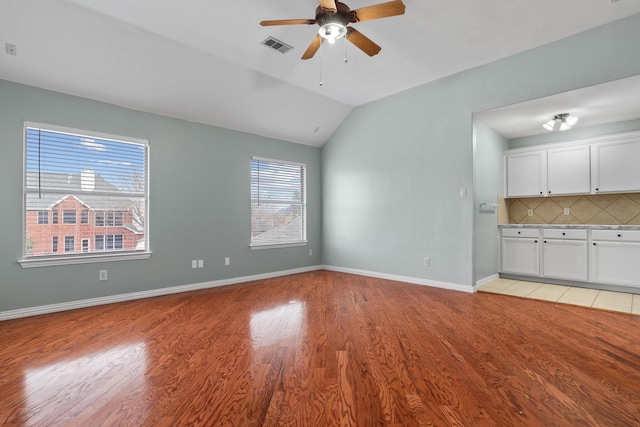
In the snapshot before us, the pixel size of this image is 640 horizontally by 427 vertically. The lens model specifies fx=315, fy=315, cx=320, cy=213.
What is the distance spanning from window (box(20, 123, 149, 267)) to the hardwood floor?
0.82 meters

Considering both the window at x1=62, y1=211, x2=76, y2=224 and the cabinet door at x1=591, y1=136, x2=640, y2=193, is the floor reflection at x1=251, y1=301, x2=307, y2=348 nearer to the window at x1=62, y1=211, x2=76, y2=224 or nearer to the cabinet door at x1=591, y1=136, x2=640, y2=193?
the window at x1=62, y1=211, x2=76, y2=224

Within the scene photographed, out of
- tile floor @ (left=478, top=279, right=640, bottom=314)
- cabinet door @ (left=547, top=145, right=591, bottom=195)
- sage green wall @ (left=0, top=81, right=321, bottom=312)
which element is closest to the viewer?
sage green wall @ (left=0, top=81, right=321, bottom=312)

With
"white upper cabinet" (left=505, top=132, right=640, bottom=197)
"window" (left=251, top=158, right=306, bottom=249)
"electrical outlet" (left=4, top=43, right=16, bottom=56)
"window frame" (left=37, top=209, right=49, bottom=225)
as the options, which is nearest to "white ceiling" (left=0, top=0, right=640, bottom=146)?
"electrical outlet" (left=4, top=43, right=16, bottom=56)

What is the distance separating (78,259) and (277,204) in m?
3.14

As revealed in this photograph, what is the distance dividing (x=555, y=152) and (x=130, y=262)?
6.73m

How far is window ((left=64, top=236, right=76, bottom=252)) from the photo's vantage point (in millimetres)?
3842

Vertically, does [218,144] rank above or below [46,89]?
below

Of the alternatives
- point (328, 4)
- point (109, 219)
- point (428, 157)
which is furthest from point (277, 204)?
point (328, 4)

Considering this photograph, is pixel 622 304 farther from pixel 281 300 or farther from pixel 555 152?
pixel 281 300

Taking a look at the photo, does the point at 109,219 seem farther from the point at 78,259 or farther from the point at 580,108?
the point at 580,108

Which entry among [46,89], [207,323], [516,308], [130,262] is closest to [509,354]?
[516,308]

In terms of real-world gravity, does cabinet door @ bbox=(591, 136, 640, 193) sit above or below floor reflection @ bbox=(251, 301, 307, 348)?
above

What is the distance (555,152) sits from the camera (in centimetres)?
520

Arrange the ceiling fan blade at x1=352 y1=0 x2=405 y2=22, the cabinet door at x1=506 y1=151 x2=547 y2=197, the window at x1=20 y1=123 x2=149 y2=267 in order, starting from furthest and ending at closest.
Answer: the cabinet door at x1=506 y1=151 x2=547 y2=197 → the window at x1=20 y1=123 x2=149 y2=267 → the ceiling fan blade at x1=352 y1=0 x2=405 y2=22
